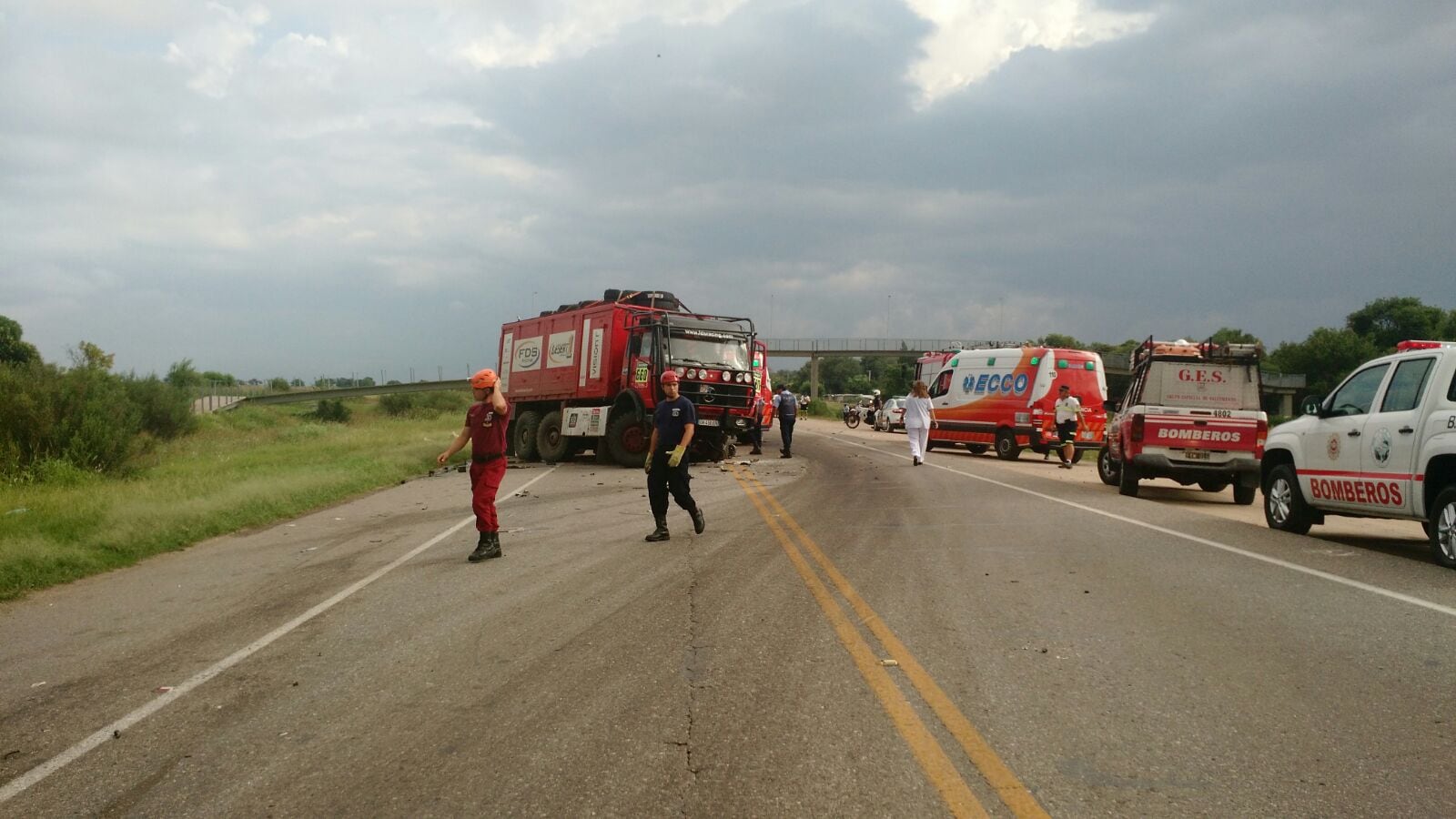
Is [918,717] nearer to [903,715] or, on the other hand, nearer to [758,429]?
[903,715]

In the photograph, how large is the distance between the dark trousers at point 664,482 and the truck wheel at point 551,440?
45.5 ft

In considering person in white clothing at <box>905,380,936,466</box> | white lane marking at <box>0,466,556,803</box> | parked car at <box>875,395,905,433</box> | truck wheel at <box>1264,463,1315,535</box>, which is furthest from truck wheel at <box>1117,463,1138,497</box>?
parked car at <box>875,395,905,433</box>

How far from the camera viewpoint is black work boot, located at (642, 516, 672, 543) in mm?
10981

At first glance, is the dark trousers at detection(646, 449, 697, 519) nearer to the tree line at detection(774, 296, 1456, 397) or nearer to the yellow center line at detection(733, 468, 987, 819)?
the yellow center line at detection(733, 468, 987, 819)

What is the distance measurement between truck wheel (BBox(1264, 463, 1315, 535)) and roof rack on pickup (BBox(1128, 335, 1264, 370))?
435 centimetres

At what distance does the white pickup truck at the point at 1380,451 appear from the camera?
30.7 feet

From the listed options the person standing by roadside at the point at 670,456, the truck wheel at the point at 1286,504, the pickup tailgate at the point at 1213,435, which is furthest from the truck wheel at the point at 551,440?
the truck wheel at the point at 1286,504

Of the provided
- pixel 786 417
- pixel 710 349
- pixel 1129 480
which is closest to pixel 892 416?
pixel 786 417

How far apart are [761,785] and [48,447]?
20.6m

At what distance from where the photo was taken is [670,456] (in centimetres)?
1105

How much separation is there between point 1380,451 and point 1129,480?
6.28 metres

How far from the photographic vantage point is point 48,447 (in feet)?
65.1

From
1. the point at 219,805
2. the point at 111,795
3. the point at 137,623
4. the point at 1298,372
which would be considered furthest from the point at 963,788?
the point at 1298,372

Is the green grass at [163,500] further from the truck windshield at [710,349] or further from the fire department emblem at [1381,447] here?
the fire department emblem at [1381,447]
